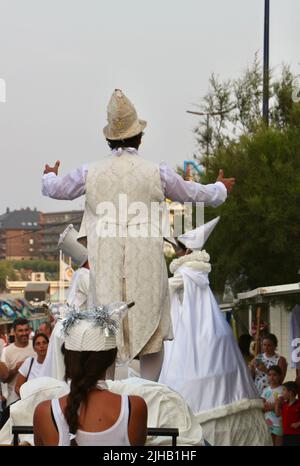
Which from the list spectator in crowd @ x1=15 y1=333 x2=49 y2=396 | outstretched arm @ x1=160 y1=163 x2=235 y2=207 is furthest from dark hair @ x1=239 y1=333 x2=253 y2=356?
outstretched arm @ x1=160 y1=163 x2=235 y2=207

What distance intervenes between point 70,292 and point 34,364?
6.22ft

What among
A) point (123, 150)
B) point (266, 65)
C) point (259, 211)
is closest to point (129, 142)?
point (123, 150)

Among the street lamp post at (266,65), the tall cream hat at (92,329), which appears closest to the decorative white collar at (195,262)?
the tall cream hat at (92,329)

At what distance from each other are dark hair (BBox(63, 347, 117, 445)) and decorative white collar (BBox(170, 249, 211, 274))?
645 centimetres

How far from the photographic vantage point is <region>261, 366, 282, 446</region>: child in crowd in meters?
12.5

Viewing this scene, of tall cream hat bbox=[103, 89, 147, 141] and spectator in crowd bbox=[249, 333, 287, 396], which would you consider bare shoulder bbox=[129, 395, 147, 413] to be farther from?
spectator in crowd bbox=[249, 333, 287, 396]

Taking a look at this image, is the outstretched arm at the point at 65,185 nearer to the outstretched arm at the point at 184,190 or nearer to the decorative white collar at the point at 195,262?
the outstretched arm at the point at 184,190

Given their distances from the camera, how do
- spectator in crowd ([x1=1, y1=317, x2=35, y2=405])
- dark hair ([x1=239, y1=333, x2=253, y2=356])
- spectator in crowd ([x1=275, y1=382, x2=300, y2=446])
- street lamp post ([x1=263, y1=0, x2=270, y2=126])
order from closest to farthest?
spectator in crowd ([x1=275, y1=382, x2=300, y2=446]) → spectator in crowd ([x1=1, y1=317, x2=35, y2=405]) → dark hair ([x1=239, y1=333, x2=253, y2=356]) → street lamp post ([x1=263, y1=0, x2=270, y2=126])

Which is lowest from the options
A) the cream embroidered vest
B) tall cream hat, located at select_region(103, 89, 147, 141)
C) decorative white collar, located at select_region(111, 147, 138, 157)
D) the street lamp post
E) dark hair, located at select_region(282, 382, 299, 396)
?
dark hair, located at select_region(282, 382, 299, 396)

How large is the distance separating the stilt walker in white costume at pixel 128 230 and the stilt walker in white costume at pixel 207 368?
2463mm

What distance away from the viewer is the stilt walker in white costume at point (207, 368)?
10375mm

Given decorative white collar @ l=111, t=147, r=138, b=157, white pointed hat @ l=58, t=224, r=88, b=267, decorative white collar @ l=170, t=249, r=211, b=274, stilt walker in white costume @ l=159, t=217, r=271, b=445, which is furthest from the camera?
decorative white collar @ l=170, t=249, r=211, b=274
